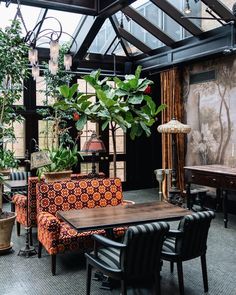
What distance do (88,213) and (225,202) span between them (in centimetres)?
310

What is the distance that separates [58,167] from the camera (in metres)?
4.92

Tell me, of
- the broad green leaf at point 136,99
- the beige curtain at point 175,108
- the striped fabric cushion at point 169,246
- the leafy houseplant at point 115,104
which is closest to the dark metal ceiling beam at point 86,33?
the beige curtain at point 175,108

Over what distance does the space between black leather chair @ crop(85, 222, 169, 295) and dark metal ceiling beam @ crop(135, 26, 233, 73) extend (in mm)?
4130

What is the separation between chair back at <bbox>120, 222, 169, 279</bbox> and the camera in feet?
9.18

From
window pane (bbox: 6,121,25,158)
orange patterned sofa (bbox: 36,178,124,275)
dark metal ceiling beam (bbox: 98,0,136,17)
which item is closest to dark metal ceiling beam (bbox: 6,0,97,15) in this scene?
dark metal ceiling beam (bbox: 98,0,136,17)

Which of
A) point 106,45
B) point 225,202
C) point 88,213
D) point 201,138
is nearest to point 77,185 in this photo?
point 88,213

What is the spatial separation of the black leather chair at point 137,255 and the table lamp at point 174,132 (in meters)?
3.97

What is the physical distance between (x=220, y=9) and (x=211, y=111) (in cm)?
207

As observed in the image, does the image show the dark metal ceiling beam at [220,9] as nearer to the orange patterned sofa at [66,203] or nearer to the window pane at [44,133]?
the orange patterned sofa at [66,203]

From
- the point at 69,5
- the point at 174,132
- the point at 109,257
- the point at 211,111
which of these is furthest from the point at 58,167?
the point at 211,111

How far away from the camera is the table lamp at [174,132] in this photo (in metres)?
6.70

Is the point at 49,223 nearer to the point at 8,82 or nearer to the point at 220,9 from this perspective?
the point at 8,82

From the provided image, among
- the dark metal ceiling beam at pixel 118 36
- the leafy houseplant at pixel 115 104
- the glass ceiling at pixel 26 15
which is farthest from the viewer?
the dark metal ceiling beam at pixel 118 36

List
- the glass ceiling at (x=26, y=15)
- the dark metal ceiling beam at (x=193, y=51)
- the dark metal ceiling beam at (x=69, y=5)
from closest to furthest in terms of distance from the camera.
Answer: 1. the dark metal ceiling beam at (x=69, y=5)
2. the dark metal ceiling beam at (x=193, y=51)
3. the glass ceiling at (x=26, y=15)
